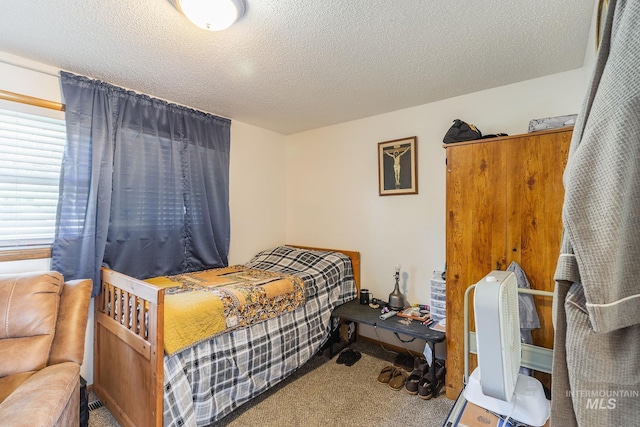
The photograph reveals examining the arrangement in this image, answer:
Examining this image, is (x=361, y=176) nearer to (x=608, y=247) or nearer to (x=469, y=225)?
(x=469, y=225)

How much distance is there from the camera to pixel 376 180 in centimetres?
299

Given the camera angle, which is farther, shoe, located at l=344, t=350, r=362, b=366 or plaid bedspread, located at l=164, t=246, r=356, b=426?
shoe, located at l=344, t=350, r=362, b=366

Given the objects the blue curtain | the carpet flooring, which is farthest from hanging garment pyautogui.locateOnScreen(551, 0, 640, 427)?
the blue curtain

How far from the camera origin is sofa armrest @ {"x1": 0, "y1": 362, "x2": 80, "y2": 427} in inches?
41.4

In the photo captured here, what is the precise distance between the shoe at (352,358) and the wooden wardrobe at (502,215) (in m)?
0.81

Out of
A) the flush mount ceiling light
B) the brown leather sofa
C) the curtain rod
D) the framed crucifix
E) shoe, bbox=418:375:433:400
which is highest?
the flush mount ceiling light

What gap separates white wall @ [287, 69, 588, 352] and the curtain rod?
223 centimetres

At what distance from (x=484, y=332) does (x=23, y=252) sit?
2601mm

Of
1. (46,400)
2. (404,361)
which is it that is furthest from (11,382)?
(404,361)

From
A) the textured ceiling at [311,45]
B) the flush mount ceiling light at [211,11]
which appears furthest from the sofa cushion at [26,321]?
the flush mount ceiling light at [211,11]

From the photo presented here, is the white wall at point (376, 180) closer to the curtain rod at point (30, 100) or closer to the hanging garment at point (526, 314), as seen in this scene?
the hanging garment at point (526, 314)

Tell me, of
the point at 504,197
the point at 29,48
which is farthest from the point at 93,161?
the point at 504,197

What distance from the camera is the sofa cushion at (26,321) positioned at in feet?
4.69

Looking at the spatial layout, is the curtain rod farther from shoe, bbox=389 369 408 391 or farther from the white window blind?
shoe, bbox=389 369 408 391
